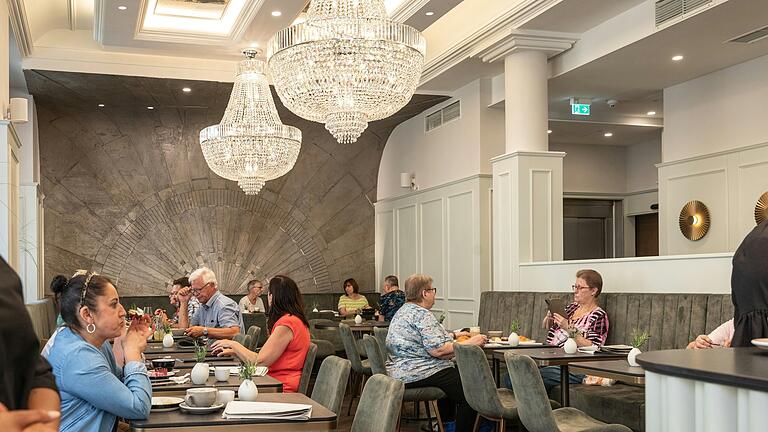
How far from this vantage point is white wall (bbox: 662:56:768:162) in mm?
9227

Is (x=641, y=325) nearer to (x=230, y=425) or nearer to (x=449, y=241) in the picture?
(x=230, y=425)

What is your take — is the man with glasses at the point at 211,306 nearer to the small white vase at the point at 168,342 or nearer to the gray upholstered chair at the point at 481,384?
the small white vase at the point at 168,342

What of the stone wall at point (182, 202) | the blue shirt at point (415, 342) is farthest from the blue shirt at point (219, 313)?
the stone wall at point (182, 202)

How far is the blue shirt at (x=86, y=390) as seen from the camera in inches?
130

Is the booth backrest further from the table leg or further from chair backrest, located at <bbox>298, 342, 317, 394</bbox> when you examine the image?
chair backrest, located at <bbox>298, 342, 317, 394</bbox>

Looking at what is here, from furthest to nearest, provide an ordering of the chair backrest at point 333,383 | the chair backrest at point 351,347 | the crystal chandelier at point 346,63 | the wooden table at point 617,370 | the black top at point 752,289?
the chair backrest at point 351,347 → the crystal chandelier at point 346,63 → the wooden table at point 617,370 → the chair backrest at point 333,383 → the black top at point 752,289

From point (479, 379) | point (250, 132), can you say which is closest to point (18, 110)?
point (250, 132)

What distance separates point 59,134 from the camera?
13.8 metres

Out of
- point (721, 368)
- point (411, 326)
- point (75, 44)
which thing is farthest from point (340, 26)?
point (75, 44)

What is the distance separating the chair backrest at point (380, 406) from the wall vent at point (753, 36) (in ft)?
20.5

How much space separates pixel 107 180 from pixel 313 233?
3.49 metres

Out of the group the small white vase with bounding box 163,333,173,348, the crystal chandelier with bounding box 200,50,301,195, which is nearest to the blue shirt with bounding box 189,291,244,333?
the small white vase with bounding box 163,333,173,348

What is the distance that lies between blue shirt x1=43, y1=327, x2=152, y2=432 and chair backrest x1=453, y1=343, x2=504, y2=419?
2.52 m

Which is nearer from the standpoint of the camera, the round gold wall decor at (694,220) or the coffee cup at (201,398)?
the coffee cup at (201,398)
